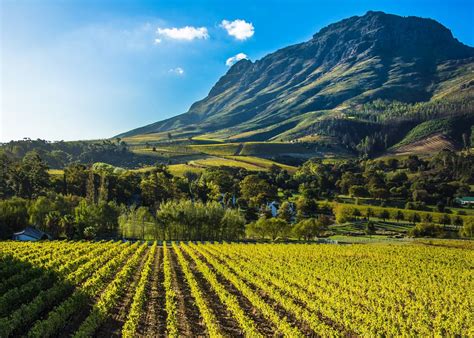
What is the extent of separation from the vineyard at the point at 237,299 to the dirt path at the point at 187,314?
87mm

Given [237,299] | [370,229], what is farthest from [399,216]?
[237,299]

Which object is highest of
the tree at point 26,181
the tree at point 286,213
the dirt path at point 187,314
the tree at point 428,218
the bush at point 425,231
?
the tree at point 26,181

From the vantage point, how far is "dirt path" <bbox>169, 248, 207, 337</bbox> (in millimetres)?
25359

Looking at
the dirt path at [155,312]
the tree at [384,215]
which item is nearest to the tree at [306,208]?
the tree at [384,215]

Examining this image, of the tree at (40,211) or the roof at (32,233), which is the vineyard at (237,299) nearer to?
the roof at (32,233)

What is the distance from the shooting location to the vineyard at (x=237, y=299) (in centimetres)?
2500

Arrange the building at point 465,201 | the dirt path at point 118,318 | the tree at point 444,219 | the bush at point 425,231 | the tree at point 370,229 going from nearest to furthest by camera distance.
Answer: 1. the dirt path at point 118,318
2. the bush at point 425,231
3. the tree at point 370,229
4. the tree at point 444,219
5. the building at point 465,201

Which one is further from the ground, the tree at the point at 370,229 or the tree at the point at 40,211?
the tree at the point at 40,211

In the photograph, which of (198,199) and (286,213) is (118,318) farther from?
(198,199)

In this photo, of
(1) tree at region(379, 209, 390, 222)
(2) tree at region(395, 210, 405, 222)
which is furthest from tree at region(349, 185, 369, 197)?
(2) tree at region(395, 210, 405, 222)

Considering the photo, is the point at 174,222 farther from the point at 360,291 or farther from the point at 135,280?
the point at 360,291

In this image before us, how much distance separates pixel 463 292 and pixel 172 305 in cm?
2960

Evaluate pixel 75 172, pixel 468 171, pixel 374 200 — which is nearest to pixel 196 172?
pixel 75 172

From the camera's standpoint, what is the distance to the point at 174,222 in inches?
4026
